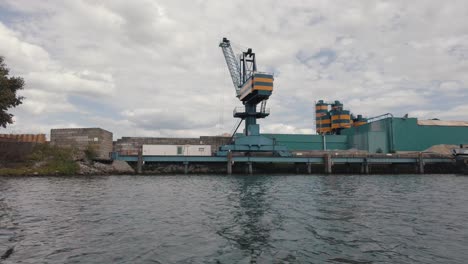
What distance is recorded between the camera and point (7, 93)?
43.3m

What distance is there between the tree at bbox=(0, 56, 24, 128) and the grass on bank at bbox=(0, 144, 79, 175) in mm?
6483

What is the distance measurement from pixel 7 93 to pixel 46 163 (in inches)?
483

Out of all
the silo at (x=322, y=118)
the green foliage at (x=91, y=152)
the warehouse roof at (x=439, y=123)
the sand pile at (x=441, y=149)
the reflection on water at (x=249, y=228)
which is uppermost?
the silo at (x=322, y=118)

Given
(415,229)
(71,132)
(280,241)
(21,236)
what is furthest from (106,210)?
(71,132)

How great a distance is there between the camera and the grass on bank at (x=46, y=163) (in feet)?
149

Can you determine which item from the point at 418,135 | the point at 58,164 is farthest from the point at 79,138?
the point at 418,135

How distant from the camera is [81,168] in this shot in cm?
5062

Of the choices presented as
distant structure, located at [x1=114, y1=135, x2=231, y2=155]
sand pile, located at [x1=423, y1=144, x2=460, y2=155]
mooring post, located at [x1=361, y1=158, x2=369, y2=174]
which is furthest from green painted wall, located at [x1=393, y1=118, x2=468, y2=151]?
distant structure, located at [x1=114, y1=135, x2=231, y2=155]

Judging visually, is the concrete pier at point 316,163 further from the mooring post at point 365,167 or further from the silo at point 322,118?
the silo at point 322,118

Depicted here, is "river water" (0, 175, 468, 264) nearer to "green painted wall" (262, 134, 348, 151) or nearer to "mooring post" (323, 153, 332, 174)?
"mooring post" (323, 153, 332, 174)

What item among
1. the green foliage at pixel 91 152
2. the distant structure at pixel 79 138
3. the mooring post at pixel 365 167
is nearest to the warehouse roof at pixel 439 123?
the mooring post at pixel 365 167

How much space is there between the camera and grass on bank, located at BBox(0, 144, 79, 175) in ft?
149

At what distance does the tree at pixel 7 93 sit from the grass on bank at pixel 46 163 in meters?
6.48

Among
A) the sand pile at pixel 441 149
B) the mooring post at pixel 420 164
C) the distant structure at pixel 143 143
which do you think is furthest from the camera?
the sand pile at pixel 441 149
